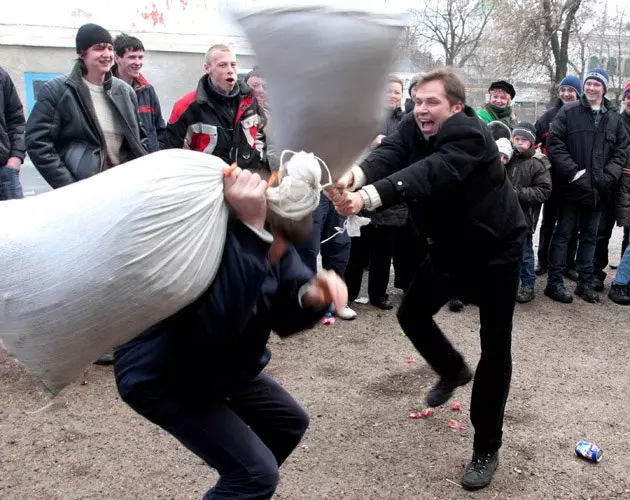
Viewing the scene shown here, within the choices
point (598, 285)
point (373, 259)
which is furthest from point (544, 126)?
point (373, 259)

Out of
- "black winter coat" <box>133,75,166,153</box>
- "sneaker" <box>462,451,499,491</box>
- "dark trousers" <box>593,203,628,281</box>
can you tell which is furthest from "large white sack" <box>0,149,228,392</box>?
"dark trousers" <box>593,203,628,281</box>

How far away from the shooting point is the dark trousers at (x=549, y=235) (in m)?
7.19

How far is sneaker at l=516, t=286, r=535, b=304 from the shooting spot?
260 inches

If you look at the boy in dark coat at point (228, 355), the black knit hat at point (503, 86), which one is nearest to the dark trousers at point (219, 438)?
the boy in dark coat at point (228, 355)

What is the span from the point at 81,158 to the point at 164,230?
10.0 ft

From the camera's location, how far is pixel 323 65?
190cm

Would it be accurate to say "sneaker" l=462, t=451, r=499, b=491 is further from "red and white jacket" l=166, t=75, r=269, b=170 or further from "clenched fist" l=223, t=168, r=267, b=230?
"red and white jacket" l=166, t=75, r=269, b=170

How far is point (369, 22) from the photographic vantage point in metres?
1.89

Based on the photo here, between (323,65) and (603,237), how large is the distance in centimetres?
619

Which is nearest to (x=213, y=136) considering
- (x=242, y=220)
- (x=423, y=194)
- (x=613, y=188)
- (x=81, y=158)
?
(x=81, y=158)

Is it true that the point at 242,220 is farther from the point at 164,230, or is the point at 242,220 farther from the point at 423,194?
the point at 423,194

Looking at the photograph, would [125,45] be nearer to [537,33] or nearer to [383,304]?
[383,304]

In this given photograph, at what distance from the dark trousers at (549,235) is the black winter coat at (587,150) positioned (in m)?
0.44

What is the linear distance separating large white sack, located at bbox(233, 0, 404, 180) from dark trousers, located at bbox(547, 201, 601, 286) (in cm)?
523
